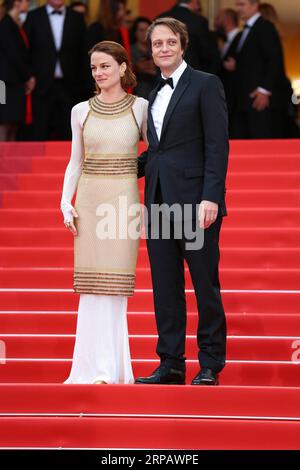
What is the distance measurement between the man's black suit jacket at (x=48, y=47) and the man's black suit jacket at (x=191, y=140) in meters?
4.85

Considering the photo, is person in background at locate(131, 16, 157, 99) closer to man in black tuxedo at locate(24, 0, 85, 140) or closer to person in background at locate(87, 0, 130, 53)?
person in background at locate(87, 0, 130, 53)

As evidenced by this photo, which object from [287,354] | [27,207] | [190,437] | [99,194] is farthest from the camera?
[27,207]

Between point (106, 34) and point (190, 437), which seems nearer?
point (190, 437)

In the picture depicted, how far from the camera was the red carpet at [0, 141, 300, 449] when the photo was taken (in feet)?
18.8

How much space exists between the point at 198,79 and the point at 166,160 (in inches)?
16.0

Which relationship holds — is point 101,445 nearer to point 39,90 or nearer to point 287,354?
point 287,354

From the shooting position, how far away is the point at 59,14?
35.1 ft

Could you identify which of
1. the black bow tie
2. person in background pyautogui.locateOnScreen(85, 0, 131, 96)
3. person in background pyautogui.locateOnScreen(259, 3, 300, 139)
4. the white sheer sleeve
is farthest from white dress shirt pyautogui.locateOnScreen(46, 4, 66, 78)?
the black bow tie

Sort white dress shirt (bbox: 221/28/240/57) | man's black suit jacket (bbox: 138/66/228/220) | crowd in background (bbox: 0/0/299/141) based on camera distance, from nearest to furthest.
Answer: man's black suit jacket (bbox: 138/66/228/220) → crowd in background (bbox: 0/0/299/141) → white dress shirt (bbox: 221/28/240/57)

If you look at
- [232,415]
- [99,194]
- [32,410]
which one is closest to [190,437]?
[232,415]

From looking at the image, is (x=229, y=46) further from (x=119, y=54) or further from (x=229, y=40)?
(x=119, y=54)

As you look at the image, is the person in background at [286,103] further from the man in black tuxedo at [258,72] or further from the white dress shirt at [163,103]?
the white dress shirt at [163,103]

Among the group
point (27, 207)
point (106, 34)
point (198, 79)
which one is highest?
point (106, 34)

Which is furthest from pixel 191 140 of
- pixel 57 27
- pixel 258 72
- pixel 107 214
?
pixel 57 27
